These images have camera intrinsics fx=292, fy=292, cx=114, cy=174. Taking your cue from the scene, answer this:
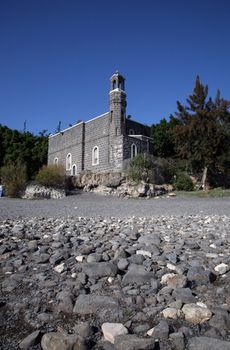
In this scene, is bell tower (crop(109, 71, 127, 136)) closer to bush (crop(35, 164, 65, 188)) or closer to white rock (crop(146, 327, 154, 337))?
bush (crop(35, 164, 65, 188))

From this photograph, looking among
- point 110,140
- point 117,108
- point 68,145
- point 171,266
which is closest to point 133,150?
point 110,140

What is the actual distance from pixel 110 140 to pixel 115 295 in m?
24.6

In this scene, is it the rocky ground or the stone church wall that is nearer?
the rocky ground

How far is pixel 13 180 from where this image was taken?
65.7 ft

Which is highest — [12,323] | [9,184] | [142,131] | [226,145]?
[142,131]

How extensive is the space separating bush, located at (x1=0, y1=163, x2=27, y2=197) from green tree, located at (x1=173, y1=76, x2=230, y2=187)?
12064 mm

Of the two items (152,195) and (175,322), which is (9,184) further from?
(175,322)

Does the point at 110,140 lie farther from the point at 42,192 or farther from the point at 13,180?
the point at 13,180

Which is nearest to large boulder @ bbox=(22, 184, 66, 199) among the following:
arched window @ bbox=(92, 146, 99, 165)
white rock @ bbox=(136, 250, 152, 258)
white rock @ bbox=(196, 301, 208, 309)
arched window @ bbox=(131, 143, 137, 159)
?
arched window @ bbox=(131, 143, 137, 159)

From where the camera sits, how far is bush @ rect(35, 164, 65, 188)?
20688 mm

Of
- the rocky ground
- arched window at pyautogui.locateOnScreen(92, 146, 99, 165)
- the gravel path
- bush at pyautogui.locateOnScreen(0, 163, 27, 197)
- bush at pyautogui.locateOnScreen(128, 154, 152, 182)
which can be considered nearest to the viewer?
the rocky ground

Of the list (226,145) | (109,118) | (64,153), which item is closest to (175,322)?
Answer: (226,145)

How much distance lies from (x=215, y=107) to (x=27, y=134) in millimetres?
28775

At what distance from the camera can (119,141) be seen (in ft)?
85.0
